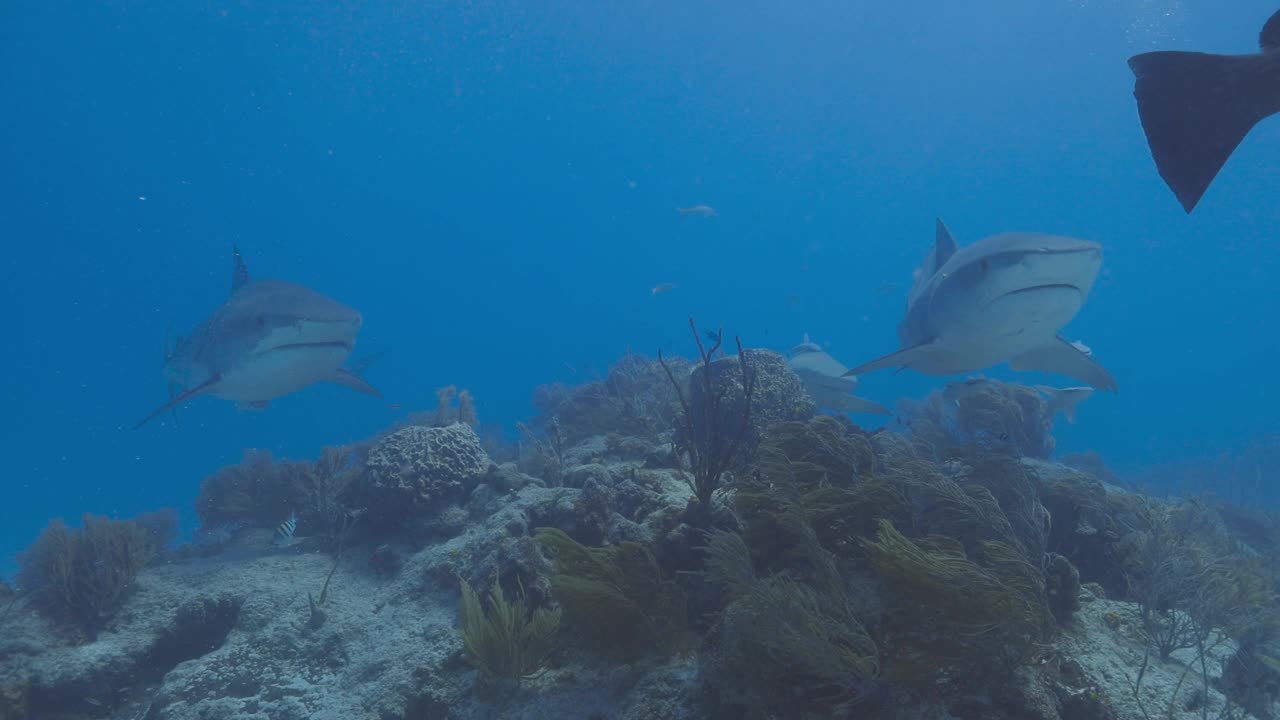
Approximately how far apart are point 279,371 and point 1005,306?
293 inches

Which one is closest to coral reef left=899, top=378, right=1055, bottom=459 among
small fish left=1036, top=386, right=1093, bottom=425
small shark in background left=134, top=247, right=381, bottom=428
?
small fish left=1036, top=386, right=1093, bottom=425

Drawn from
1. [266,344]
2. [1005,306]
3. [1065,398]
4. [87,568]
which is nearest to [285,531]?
[87,568]

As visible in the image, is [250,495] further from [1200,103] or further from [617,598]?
[1200,103]

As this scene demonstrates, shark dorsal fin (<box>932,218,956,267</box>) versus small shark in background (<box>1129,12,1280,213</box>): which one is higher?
shark dorsal fin (<box>932,218,956,267</box>)

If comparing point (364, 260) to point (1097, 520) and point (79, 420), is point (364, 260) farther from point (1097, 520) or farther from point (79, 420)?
point (1097, 520)

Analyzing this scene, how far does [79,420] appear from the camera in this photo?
256 ft

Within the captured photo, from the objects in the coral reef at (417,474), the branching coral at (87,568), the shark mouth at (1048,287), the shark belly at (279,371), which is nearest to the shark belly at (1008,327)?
the shark mouth at (1048,287)

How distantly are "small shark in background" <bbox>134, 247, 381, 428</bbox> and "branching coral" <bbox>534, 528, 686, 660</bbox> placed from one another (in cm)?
406

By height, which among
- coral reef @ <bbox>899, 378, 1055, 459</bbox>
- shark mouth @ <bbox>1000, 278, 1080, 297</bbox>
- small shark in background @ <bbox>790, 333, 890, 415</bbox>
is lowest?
shark mouth @ <bbox>1000, 278, 1080, 297</bbox>

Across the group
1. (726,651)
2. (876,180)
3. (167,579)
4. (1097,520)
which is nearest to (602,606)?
(726,651)

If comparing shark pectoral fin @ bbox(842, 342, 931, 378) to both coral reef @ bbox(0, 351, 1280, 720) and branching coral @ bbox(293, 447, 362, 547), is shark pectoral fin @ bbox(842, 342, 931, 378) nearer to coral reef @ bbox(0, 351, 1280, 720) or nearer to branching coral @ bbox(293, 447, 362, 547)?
coral reef @ bbox(0, 351, 1280, 720)

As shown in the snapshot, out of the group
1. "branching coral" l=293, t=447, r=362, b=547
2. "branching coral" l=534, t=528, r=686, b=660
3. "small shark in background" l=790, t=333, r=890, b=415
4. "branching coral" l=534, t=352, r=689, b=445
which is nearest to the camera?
"branching coral" l=534, t=528, r=686, b=660

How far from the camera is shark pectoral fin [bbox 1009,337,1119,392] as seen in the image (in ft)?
18.3

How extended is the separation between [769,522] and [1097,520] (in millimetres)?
3501
